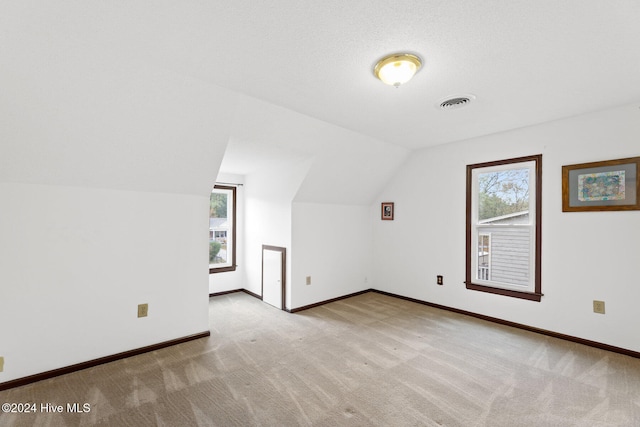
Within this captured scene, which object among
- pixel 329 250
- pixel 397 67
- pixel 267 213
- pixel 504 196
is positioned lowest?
pixel 329 250

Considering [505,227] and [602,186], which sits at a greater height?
[602,186]

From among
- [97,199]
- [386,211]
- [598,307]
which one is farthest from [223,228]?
[598,307]

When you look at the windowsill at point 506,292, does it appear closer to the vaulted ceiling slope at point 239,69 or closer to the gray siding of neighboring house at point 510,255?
the gray siding of neighboring house at point 510,255

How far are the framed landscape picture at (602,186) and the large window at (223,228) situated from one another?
14.7 feet

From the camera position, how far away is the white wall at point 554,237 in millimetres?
2684

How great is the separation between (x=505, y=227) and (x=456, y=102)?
1779 mm

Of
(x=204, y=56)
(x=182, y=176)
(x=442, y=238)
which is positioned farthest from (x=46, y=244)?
(x=442, y=238)

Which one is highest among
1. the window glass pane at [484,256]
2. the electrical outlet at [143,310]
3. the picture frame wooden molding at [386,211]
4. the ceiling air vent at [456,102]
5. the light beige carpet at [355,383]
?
the ceiling air vent at [456,102]

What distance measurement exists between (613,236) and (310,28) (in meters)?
3.33

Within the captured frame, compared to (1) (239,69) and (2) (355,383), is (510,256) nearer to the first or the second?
(2) (355,383)

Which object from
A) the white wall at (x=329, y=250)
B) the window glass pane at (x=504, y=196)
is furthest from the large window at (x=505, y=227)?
the white wall at (x=329, y=250)

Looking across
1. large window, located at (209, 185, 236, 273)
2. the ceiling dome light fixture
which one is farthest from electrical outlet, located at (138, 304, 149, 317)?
the ceiling dome light fixture

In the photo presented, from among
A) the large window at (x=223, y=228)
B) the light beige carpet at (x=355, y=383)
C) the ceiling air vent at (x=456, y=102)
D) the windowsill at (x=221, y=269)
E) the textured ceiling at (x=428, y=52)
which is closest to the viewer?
the textured ceiling at (x=428, y=52)

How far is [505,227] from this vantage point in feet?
11.4
